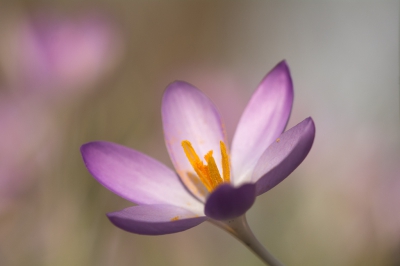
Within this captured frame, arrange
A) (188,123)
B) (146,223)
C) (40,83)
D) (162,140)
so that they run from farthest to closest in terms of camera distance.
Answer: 1. (162,140)
2. (40,83)
3. (188,123)
4. (146,223)

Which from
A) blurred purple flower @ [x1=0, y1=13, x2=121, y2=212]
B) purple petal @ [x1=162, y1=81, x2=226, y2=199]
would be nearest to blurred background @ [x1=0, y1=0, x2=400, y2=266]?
blurred purple flower @ [x1=0, y1=13, x2=121, y2=212]

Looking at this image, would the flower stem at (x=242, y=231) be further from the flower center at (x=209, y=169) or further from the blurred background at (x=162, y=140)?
the blurred background at (x=162, y=140)

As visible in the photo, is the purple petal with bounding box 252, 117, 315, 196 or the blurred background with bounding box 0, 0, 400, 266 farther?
the blurred background with bounding box 0, 0, 400, 266

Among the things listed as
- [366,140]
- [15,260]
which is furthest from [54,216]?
[366,140]

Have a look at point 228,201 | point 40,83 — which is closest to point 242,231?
point 228,201

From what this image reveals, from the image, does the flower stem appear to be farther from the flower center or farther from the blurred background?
the blurred background

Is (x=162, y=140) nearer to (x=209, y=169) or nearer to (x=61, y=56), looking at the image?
(x=61, y=56)
